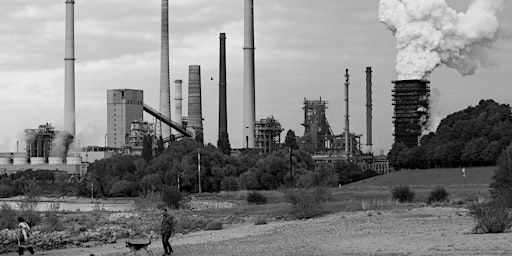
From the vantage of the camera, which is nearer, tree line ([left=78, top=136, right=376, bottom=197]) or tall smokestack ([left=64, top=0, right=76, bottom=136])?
tree line ([left=78, top=136, right=376, bottom=197])

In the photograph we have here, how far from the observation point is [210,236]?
4659 centimetres

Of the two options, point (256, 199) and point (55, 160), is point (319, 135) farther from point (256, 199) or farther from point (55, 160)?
point (256, 199)

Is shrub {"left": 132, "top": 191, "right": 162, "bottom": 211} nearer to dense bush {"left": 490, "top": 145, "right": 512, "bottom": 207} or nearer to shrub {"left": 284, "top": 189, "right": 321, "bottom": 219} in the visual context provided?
shrub {"left": 284, "top": 189, "right": 321, "bottom": 219}

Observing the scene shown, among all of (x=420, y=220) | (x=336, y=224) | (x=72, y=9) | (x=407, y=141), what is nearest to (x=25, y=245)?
(x=336, y=224)

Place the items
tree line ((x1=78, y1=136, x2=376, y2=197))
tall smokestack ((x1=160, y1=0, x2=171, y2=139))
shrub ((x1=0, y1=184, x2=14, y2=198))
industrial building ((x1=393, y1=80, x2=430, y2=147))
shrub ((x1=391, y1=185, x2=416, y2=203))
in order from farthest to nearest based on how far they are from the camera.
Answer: industrial building ((x1=393, y1=80, x2=430, y2=147))
tall smokestack ((x1=160, y1=0, x2=171, y2=139))
shrub ((x1=0, y1=184, x2=14, y2=198))
tree line ((x1=78, y1=136, x2=376, y2=197))
shrub ((x1=391, y1=185, x2=416, y2=203))

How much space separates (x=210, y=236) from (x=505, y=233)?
17.6 m

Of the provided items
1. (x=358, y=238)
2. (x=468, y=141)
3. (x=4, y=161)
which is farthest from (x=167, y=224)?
(x=4, y=161)

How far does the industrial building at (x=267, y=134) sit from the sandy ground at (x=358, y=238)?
415 ft

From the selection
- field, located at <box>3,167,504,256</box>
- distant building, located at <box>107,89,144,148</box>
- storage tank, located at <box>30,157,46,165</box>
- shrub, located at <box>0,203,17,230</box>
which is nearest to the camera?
field, located at <box>3,167,504,256</box>

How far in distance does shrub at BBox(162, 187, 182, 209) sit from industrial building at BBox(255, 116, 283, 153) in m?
91.5

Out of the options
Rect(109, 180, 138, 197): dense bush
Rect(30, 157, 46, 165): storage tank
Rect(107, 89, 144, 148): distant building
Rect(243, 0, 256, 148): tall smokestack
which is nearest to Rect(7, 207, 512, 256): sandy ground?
Rect(109, 180, 138, 197): dense bush

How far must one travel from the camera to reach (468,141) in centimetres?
12700

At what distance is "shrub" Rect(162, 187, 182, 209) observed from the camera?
85.3 m

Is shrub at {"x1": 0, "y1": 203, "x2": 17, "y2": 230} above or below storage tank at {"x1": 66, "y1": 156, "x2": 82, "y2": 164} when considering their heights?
below
